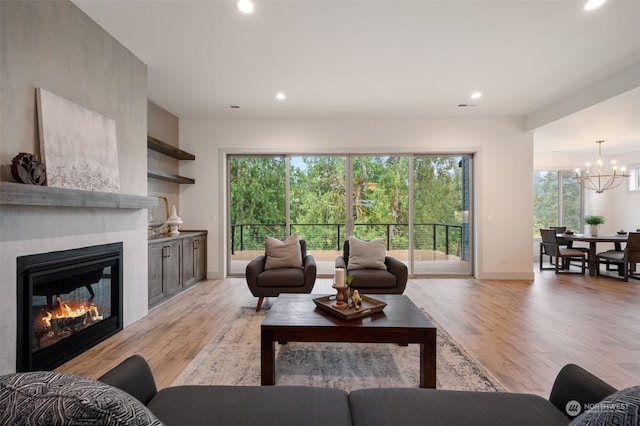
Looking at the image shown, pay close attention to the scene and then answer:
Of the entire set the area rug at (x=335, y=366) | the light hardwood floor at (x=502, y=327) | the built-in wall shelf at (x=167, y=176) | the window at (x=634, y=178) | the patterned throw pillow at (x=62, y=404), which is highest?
the window at (x=634, y=178)

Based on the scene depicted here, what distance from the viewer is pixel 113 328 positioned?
3.06m

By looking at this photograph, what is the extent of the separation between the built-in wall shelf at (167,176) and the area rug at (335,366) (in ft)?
8.62

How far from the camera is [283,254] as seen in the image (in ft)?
13.1

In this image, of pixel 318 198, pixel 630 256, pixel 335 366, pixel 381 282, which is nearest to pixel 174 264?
pixel 318 198

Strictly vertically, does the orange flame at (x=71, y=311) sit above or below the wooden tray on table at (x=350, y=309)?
below

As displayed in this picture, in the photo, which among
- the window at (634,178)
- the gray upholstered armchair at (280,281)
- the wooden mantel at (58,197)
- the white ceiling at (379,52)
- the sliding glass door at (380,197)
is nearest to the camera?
the wooden mantel at (58,197)

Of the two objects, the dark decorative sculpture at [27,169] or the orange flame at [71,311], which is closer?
the dark decorative sculpture at [27,169]

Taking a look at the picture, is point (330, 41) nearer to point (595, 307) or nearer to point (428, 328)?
point (428, 328)

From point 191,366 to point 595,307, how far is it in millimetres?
4713

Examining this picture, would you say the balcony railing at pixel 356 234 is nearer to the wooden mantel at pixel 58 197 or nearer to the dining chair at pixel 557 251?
the dining chair at pixel 557 251

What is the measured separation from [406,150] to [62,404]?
5628 mm

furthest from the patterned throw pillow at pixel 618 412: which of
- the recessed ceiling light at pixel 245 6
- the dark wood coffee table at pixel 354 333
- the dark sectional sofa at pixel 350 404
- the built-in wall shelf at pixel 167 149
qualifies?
the built-in wall shelf at pixel 167 149

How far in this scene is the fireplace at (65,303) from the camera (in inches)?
84.4

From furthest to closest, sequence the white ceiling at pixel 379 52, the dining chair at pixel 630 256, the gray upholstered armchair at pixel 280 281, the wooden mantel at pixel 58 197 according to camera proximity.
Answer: the dining chair at pixel 630 256 → the gray upholstered armchair at pixel 280 281 → the white ceiling at pixel 379 52 → the wooden mantel at pixel 58 197
